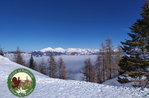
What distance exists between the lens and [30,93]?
18.8 feet

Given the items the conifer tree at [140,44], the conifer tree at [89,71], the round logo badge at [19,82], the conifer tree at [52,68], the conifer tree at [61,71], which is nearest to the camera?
the round logo badge at [19,82]

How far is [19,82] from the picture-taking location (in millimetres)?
5328

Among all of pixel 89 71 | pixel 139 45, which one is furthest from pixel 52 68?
pixel 139 45

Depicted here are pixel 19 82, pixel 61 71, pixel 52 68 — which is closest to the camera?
pixel 19 82

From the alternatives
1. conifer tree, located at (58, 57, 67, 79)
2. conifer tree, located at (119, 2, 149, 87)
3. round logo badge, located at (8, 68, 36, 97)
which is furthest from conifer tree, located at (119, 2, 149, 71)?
conifer tree, located at (58, 57, 67, 79)

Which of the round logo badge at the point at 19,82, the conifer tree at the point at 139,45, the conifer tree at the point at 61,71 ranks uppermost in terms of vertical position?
the conifer tree at the point at 139,45

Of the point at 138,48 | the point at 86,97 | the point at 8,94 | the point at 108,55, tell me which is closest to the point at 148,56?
the point at 138,48

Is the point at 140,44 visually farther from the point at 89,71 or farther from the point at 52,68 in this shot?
the point at 52,68

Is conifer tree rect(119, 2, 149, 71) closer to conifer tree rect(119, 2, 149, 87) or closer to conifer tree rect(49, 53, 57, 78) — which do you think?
conifer tree rect(119, 2, 149, 87)

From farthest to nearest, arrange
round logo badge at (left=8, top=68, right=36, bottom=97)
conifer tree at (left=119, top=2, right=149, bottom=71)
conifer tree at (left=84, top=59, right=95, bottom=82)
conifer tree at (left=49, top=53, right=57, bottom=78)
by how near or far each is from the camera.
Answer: conifer tree at (left=49, top=53, right=57, bottom=78)
conifer tree at (left=84, top=59, right=95, bottom=82)
conifer tree at (left=119, top=2, right=149, bottom=71)
round logo badge at (left=8, top=68, right=36, bottom=97)

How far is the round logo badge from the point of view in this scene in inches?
207

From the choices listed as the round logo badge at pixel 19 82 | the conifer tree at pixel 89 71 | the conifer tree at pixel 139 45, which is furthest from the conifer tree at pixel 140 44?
the conifer tree at pixel 89 71

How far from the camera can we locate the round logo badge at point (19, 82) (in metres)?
5.25

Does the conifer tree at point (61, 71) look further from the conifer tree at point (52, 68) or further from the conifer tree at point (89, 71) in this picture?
the conifer tree at point (89, 71)
